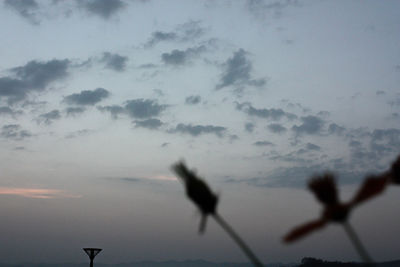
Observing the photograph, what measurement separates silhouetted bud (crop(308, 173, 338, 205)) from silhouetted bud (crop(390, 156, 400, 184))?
495 mm

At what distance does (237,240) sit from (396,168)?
42.2 inches

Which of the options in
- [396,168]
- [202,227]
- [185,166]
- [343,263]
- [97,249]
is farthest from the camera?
[343,263]

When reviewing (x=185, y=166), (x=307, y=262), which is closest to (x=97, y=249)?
(x=185, y=166)

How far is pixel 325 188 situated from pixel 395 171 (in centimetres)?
66

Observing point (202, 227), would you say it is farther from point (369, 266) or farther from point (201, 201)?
point (369, 266)

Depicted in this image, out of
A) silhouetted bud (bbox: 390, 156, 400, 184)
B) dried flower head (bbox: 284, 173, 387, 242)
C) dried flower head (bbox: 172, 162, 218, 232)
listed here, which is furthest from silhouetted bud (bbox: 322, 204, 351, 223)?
silhouetted bud (bbox: 390, 156, 400, 184)

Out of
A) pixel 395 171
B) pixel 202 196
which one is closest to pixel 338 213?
pixel 202 196

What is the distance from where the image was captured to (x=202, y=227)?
2.04 m

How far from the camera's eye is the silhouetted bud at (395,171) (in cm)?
233

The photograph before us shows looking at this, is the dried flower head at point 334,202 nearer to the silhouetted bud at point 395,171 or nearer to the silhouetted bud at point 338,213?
the silhouetted bud at point 338,213

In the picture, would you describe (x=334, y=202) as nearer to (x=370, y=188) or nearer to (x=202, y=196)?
(x=370, y=188)

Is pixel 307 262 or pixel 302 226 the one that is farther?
pixel 307 262

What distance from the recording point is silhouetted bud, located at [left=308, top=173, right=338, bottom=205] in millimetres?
1900

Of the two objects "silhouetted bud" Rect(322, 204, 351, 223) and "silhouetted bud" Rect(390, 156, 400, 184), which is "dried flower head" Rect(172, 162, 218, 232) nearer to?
"silhouetted bud" Rect(322, 204, 351, 223)
